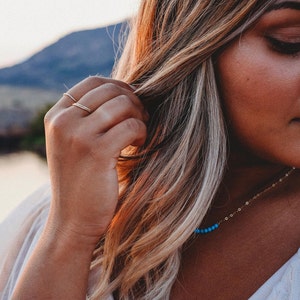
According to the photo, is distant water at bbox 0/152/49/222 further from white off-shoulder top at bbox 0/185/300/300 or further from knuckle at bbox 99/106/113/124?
knuckle at bbox 99/106/113/124

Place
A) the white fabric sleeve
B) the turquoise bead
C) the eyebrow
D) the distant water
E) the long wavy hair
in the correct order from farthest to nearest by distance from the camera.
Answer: the distant water < the white fabric sleeve < the turquoise bead < the long wavy hair < the eyebrow

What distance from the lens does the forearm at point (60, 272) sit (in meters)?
1.64

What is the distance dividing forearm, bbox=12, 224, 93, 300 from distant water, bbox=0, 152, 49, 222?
440cm

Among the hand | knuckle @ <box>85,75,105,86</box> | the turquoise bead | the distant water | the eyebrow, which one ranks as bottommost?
the distant water

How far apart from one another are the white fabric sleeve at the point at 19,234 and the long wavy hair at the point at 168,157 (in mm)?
290

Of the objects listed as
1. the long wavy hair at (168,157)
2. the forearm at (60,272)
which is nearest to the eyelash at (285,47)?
the long wavy hair at (168,157)

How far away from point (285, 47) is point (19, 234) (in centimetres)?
104

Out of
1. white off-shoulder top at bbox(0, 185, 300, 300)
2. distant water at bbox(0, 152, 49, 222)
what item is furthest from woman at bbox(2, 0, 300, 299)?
distant water at bbox(0, 152, 49, 222)

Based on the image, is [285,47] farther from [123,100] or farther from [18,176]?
[18,176]

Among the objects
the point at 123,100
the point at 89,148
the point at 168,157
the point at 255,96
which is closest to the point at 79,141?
the point at 89,148

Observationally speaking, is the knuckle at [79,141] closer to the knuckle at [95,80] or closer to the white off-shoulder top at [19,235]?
the knuckle at [95,80]

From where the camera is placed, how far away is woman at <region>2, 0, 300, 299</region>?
1.56 metres

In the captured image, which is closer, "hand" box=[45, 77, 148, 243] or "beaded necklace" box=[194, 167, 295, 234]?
"hand" box=[45, 77, 148, 243]

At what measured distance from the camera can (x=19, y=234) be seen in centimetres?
203
